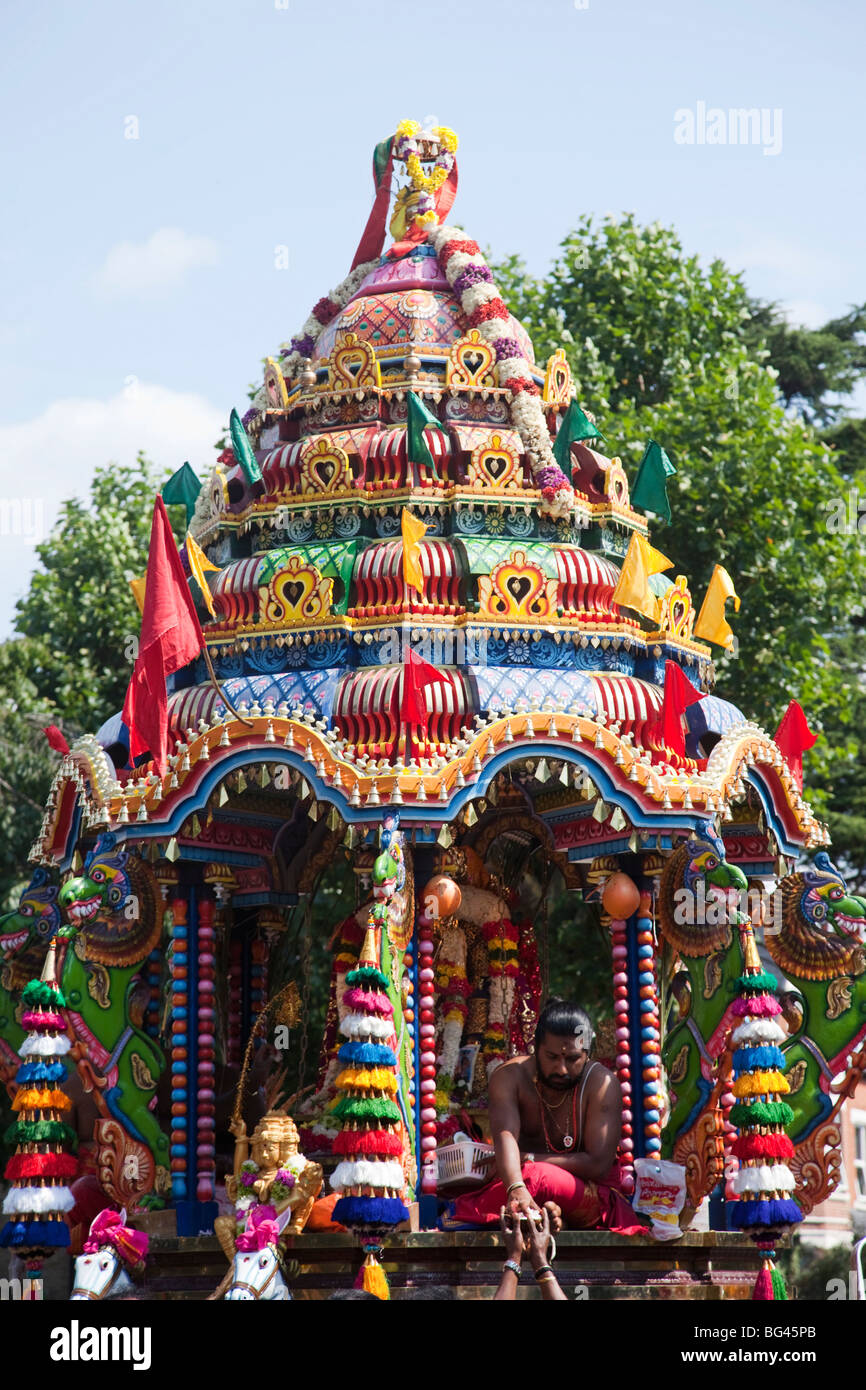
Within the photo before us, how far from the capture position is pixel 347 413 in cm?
1942

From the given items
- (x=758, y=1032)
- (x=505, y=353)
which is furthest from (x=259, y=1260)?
(x=505, y=353)

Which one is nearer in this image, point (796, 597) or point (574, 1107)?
point (574, 1107)

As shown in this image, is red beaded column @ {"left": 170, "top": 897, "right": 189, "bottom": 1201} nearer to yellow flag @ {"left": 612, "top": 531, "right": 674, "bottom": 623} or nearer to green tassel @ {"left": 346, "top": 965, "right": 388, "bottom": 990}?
green tassel @ {"left": 346, "top": 965, "right": 388, "bottom": 990}

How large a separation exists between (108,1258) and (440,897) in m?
3.93

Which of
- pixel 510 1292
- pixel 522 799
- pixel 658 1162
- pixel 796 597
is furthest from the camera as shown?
pixel 796 597

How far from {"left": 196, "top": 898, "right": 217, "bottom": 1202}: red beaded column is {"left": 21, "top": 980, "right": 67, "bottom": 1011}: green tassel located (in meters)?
1.59

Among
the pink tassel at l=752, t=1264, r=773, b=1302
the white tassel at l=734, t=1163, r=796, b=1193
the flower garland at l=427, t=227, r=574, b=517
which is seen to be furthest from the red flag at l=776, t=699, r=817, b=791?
the pink tassel at l=752, t=1264, r=773, b=1302

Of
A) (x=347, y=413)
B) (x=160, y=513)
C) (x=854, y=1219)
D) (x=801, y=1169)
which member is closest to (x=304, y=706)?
(x=160, y=513)

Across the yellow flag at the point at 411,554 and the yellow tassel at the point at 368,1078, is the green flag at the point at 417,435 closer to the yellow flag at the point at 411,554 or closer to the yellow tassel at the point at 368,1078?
the yellow flag at the point at 411,554

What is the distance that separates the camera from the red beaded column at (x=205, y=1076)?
59.3 feet

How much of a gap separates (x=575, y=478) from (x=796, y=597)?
9.76 m

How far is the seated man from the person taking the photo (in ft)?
54.0

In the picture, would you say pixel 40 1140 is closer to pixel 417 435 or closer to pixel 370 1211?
pixel 370 1211
